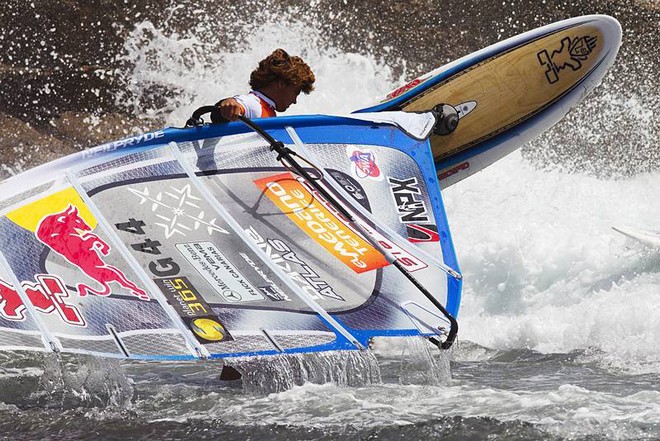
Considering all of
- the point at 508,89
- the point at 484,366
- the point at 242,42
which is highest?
the point at 242,42

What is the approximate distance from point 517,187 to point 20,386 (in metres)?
4.58

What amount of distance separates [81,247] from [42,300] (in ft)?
0.95

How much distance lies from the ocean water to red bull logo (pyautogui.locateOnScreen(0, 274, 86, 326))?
0.95 ft

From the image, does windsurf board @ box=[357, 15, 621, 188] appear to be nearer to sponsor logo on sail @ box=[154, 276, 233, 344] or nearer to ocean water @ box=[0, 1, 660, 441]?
ocean water @ box=[0, 1, 660, 441]

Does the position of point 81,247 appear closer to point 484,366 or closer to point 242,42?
point 484,366

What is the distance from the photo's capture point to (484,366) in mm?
4598

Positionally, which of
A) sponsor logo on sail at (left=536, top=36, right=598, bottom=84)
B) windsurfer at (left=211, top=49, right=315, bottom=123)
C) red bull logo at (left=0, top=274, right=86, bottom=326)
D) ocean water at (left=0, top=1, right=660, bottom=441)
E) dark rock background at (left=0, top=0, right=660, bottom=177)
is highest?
dark rock background at (left=0, top=0, right=660, bottom=177)

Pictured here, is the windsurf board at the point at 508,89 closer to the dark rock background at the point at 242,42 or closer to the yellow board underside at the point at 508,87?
the yellow board underside at the point at 508,87

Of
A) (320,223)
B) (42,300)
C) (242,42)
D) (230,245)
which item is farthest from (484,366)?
(242,42)

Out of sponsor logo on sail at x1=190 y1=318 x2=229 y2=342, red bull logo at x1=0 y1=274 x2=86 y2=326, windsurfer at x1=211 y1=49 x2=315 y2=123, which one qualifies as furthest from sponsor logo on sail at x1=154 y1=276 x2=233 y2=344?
windsurfer at x1=211 y1=49 x2=315 y2=123

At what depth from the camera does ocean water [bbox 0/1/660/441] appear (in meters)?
3.49

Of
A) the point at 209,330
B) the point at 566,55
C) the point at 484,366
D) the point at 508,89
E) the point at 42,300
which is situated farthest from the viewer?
the point at 566,55

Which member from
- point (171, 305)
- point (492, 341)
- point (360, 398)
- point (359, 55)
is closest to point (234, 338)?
point (171, 305)

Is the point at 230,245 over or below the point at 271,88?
below
